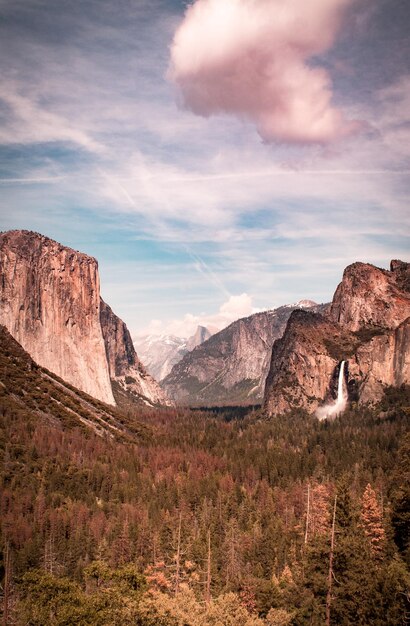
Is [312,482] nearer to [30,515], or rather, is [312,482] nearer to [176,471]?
[176,471]

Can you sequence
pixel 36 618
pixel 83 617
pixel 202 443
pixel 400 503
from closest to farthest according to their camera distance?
pixel 83 617, pixel 36 618, pixel 400 503, pixel 202 443

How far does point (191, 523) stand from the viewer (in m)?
97.2

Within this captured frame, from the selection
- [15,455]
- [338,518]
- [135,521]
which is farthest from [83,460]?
[338,518]

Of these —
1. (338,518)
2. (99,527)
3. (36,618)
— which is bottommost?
(99,527)

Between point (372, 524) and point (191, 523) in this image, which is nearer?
point (372, 524)

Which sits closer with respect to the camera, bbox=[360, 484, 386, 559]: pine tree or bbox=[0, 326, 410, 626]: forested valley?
bbox=[0, 326, 410, 626]: forested valley

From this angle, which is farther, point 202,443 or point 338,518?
point 202,443

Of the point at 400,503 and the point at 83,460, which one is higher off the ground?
the point at 400,503

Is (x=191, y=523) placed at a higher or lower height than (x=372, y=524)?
lower

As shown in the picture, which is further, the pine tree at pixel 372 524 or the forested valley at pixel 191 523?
the pine tree at pixel 372 524

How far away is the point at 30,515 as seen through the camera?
9069 cm

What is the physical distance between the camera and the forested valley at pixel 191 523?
37.2 metres

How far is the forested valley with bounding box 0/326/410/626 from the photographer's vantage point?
37156 mm

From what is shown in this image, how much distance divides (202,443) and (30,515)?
96077mm
